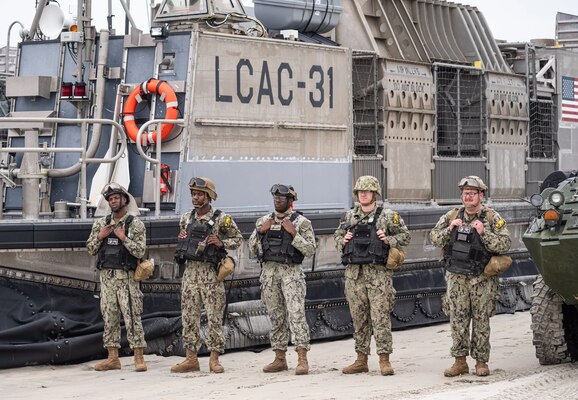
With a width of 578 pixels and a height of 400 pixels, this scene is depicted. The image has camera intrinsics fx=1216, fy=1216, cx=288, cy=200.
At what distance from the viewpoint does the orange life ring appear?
431 inches

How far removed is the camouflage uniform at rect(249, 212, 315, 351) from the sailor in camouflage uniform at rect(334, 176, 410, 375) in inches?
11.8

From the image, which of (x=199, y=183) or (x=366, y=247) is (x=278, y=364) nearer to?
(x=366, y=247)

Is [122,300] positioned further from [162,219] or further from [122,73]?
[122,73]

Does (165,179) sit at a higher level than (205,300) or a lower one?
higher

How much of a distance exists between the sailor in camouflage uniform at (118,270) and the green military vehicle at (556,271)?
314 centimetres

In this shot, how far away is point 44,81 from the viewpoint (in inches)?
471

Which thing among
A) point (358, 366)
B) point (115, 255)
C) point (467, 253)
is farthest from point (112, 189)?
point (467, 253)

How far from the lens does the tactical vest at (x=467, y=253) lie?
30.3 ft

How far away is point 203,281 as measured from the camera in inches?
387

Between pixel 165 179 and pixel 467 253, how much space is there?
3.09 metres

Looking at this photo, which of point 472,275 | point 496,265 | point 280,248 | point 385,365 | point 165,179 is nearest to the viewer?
point 496,265

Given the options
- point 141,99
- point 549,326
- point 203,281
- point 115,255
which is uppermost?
point 141,99

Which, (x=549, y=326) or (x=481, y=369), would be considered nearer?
(x=481, y=369)

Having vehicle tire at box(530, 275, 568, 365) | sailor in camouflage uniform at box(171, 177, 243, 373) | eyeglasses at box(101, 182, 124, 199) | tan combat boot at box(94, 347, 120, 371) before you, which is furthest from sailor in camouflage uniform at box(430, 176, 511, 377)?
tan combat boot at box(94, 347, 120, 371)
